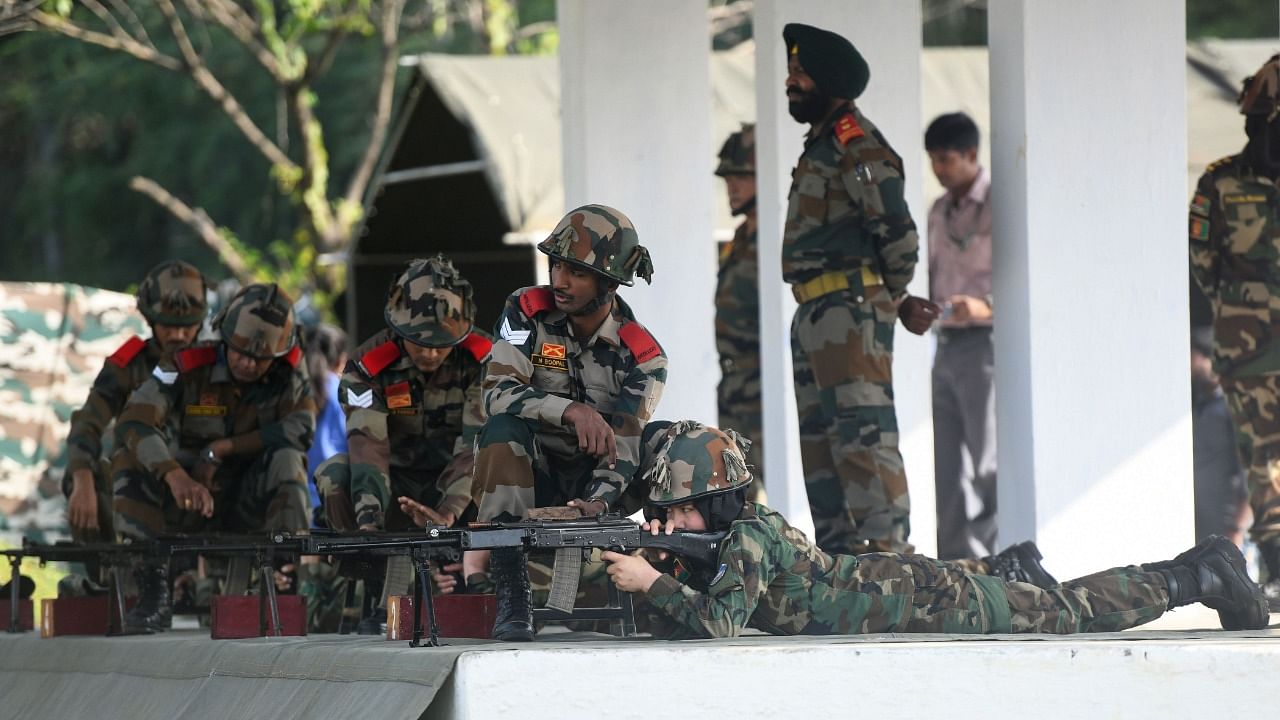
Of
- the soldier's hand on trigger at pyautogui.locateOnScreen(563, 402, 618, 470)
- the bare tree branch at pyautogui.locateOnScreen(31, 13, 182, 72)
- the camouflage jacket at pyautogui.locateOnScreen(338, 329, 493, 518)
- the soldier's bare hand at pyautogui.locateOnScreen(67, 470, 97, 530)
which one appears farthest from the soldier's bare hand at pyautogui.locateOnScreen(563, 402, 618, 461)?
the bare tree branch at pyautogui.locateOnScreen(31, 13, 182, 72)

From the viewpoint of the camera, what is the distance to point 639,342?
720 cm

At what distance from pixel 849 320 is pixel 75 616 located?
3.37 metres

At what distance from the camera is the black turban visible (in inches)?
328

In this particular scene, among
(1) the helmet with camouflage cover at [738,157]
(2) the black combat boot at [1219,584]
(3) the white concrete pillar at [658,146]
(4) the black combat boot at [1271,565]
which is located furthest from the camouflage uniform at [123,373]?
(4) the black combat boot at [1271,565]

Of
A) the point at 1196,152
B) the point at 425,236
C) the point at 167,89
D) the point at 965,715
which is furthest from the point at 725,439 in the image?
the point at 167,89

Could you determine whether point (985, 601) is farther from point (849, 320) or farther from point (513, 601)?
point (513, 601)

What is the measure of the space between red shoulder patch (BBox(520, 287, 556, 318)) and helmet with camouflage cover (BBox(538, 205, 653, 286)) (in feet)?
0.80

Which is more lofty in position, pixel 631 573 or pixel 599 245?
pixel 599 245

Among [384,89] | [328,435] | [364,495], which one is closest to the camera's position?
[364,495]

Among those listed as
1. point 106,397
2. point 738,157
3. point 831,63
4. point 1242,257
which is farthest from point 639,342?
point 738,157

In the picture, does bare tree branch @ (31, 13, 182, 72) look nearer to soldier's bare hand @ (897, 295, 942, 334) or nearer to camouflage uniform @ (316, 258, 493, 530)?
camouflage uniform @ (316, 258, 493, 530)

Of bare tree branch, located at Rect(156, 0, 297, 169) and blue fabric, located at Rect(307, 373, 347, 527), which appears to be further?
bare tree branch, located at Rect(156, 0, 297, 169)

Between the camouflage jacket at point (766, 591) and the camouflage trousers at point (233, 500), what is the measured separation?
2745 mm

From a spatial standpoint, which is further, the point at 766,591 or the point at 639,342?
the point at 639,342
